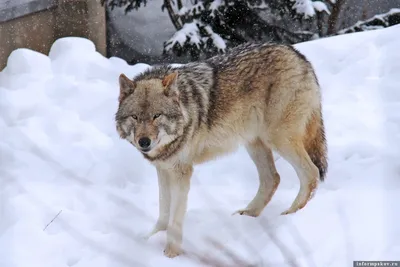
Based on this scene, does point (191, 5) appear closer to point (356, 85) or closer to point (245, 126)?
point (356, 85)

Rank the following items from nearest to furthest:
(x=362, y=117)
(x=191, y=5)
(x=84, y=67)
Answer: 1. (x=362, y=117)
2. (x=84, y=67)
3. (x=191, y=5)

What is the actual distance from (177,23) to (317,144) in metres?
5.91

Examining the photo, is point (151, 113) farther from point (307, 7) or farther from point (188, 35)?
point (307, 7)

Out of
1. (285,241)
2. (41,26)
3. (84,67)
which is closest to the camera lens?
(285,241)

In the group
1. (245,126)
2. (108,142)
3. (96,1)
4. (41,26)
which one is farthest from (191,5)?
(245,126)

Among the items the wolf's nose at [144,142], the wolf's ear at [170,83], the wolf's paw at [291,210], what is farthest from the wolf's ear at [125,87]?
the wolf's paw at [291,210]

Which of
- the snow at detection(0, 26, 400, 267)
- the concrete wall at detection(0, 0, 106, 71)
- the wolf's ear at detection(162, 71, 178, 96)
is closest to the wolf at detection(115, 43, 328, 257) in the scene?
the wolf's ear at detection(162, 71, 178, 96)

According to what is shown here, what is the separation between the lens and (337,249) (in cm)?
399

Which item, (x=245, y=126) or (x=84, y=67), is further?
(x=84, y=67)

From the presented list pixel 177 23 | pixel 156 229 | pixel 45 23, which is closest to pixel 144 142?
pixel 156 229

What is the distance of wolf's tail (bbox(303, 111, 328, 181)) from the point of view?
16.0 feet

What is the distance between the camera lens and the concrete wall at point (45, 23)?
7559 mm

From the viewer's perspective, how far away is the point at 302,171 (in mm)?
4801

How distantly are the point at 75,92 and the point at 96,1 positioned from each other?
2.19 m
